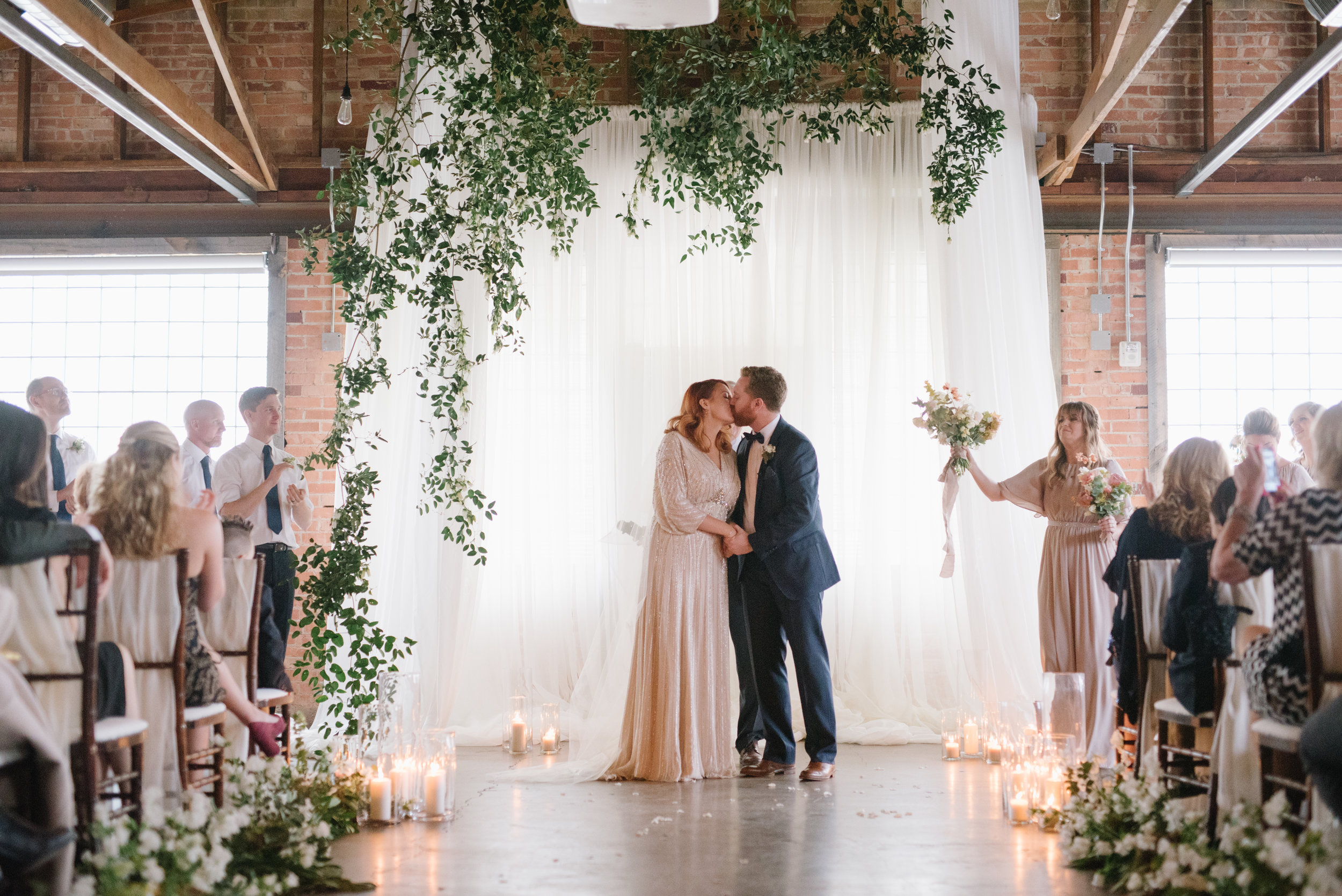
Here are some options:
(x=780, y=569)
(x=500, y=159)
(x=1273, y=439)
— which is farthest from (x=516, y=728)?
(x=1273, y=439)

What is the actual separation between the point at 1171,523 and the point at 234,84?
584 centimetres

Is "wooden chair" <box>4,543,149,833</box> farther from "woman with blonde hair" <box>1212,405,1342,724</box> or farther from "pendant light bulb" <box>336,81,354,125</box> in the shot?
"pendant light bulb" <box>336,81,354,125</box>

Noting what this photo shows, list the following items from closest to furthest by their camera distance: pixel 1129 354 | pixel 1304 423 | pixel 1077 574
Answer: pixel 1077 574, pixel 1304 423, pixel 1129 354

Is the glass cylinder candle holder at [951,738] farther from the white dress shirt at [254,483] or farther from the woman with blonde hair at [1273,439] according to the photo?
the white dress shirt at [254,483]

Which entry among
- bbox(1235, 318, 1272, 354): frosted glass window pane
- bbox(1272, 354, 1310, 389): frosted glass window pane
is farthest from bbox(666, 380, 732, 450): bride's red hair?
bbox(1272, 354, 1310, 389): frosted glass window pane

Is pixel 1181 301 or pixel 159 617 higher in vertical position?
pixel 1181 301

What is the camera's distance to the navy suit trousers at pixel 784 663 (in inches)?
204

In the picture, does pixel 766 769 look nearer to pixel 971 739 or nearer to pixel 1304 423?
pixel 971 739

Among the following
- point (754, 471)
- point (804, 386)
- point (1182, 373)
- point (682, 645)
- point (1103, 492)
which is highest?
point (1182, 373)

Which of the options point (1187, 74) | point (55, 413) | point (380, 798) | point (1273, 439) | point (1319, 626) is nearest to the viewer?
point (1319, 626)

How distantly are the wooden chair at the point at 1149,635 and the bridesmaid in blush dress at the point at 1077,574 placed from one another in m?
1.03

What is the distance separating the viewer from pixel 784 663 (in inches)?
212

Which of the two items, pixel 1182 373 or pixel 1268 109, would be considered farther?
pixel 1182 373

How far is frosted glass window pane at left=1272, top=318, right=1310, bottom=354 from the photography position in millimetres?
7516
